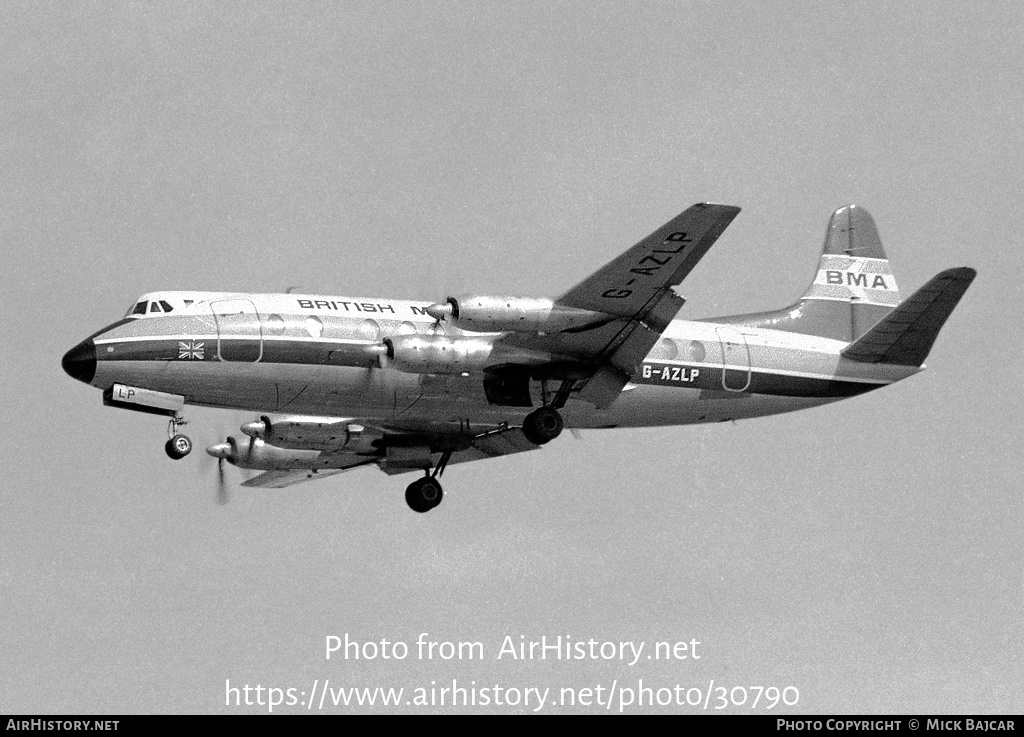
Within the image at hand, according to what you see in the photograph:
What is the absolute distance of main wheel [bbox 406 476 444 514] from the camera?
37406 mm

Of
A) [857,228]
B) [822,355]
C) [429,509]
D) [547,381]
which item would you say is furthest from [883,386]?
[429,509]

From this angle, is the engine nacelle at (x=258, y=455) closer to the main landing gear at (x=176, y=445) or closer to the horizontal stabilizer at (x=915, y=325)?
the main landing gear at (x=176, y=445)

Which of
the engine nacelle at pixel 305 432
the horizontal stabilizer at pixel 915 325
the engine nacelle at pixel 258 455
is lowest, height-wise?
the engine nacelle at pixel 258 455

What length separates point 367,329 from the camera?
3262 centimetres

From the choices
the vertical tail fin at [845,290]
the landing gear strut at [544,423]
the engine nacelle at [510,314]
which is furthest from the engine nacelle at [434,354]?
the vertical tail fin at [845,290]

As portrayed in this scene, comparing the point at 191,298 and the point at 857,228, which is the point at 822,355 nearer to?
the point at 857,228

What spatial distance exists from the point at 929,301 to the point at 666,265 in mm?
7089

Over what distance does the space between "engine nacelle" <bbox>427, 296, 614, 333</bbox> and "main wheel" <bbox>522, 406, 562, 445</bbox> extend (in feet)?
7.45

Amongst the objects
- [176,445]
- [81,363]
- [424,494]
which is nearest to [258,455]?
[424,494]

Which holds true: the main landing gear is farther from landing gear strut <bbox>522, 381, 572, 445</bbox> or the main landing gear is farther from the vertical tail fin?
the vertical tail fin

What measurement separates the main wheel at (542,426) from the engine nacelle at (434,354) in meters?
1.73

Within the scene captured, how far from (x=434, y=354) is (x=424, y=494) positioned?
20.4 feet

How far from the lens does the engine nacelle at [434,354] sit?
3188cm
